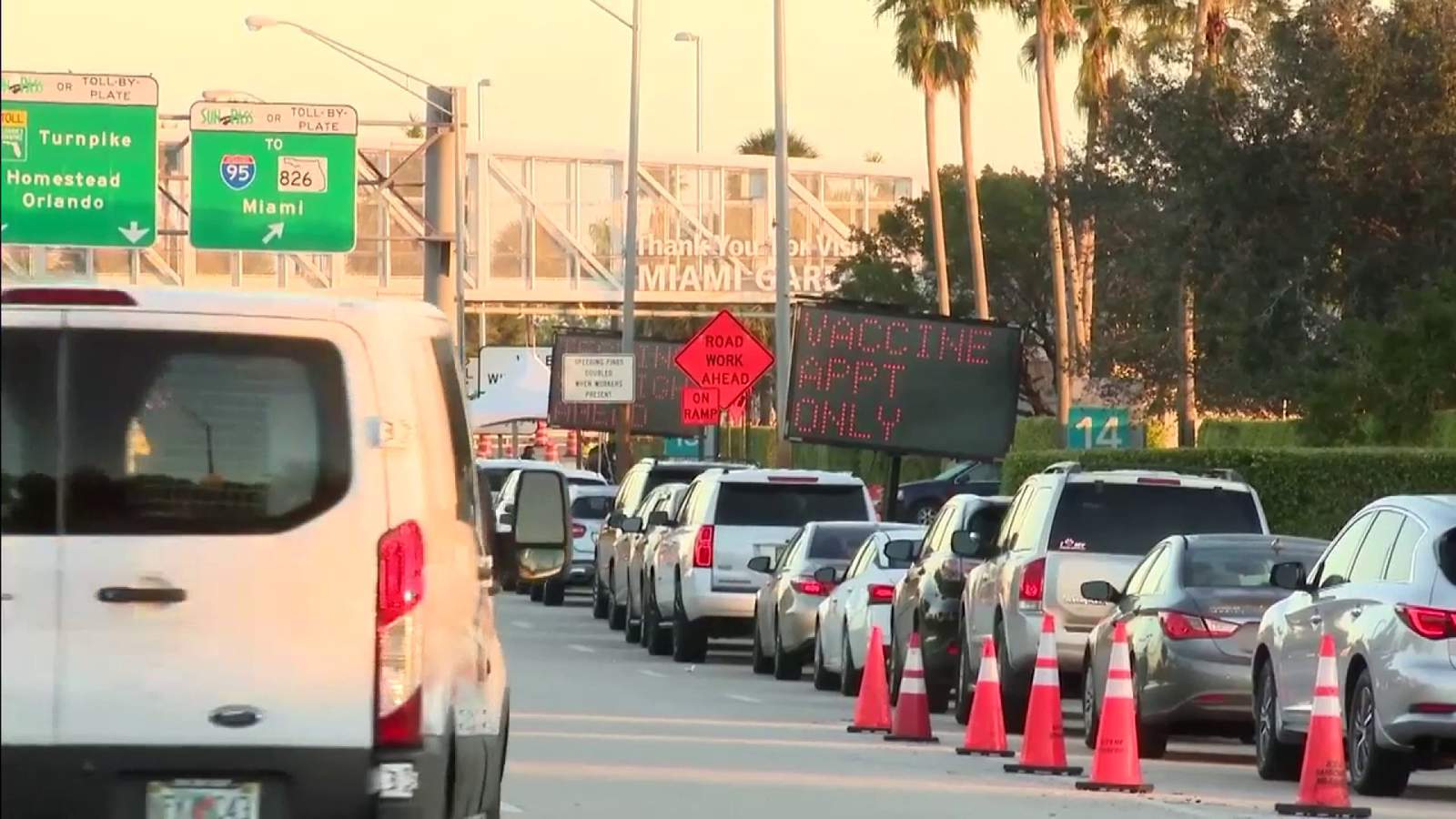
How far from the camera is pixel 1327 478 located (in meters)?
32.5

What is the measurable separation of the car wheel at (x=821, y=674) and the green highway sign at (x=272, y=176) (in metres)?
13.2

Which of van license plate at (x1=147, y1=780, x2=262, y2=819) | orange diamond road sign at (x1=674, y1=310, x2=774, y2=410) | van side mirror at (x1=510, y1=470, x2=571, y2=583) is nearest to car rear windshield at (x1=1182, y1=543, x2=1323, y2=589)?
van side mirror at (x1=510, y1=470, x2=571, y2=583)

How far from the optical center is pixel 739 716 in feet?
72.9

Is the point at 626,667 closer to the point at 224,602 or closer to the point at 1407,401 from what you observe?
the point at 1407,401

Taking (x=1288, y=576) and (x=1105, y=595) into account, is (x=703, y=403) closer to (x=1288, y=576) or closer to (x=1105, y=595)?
(x=1105, y=595)

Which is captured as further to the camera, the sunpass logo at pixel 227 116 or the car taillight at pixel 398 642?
the sunpass logo at pixel 227 116

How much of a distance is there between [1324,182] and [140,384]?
31.2 metres

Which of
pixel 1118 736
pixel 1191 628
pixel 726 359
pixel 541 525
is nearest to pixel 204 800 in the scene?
pixel 541 525

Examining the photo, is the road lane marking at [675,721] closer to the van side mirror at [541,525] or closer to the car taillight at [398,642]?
the van side mirror at [541,525]

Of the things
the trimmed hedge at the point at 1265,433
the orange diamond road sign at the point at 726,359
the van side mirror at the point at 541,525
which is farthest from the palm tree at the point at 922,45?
the van side mirror at the point at 541,525

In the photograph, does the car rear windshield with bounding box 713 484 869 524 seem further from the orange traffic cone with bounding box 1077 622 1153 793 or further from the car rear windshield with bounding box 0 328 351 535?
the car rear windshield with bounding box 0 328 351 535

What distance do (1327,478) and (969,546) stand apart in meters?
11.4

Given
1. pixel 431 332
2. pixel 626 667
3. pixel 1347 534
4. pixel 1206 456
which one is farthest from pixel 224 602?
pixel 1206 456

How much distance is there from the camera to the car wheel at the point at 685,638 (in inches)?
1165
